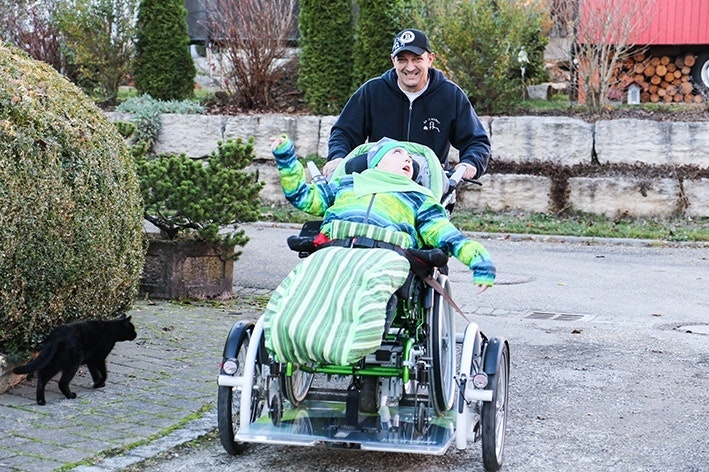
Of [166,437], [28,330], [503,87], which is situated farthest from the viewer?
[503,87]

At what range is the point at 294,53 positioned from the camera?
1944 centimetres

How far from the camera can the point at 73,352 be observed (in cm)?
577

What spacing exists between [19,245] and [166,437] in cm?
128

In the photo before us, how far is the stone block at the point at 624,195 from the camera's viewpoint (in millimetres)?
14438

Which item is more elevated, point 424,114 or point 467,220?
point 424,114

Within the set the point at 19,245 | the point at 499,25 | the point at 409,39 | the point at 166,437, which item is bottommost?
the point at 166,437

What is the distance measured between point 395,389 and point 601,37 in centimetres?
1164

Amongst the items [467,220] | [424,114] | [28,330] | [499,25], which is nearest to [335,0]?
[499,25]

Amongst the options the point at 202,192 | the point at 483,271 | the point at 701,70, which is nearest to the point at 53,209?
the point at 483,271

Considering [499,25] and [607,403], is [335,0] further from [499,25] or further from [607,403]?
[607,403]

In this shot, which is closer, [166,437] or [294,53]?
[166,437]

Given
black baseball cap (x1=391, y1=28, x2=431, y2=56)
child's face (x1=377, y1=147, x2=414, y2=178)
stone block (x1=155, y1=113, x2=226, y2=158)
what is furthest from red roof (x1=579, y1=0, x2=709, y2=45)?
child's face (x1=377, y1=147, x2=414, y2=178)

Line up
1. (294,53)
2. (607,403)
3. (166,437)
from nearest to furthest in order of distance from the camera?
(166,437) → (607,403) → (294,53)

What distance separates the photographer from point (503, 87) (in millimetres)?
16078
